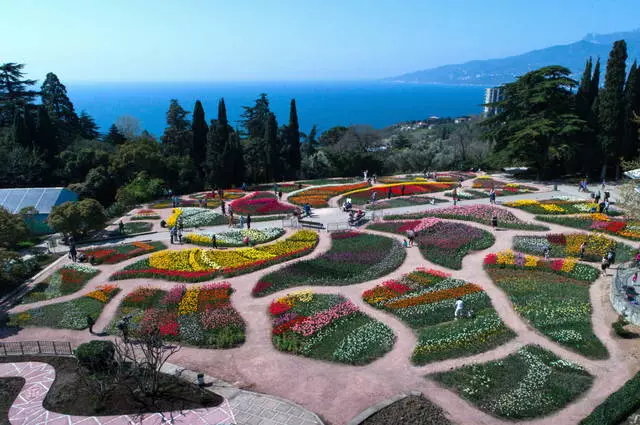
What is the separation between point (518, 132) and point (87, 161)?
5051 cm

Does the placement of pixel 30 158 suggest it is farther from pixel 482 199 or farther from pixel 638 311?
pixel 638 311

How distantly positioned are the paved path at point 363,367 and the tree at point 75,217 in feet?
40.2

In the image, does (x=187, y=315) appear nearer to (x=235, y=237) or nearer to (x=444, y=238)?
(x=235, y=237)

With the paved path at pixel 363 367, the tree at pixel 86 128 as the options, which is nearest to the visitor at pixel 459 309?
the paved path at pixel 363 367

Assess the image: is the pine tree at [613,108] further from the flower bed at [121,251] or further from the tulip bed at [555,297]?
the flower bed at [121,251]

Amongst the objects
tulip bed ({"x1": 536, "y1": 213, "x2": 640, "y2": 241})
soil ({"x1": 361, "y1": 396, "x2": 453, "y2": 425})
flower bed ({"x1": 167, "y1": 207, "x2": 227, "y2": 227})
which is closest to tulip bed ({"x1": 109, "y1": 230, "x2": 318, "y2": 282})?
flower bed ({"x1": 167, "y1": 207, "x2": 227, "y2": 227})

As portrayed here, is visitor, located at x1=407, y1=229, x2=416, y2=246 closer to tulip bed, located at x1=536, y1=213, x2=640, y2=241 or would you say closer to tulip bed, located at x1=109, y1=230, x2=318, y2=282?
tulip bed, located at x1=109, y1=230, x2=318, y2=282

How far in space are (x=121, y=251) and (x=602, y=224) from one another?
1422 inches

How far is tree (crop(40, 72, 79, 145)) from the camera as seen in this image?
241 ft

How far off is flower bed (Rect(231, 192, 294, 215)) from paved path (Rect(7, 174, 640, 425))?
18.0 meters

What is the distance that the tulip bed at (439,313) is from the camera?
19641 mm

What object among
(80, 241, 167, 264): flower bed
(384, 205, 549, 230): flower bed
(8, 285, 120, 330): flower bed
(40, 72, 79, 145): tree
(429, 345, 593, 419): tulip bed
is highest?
(40, 72, 79, 145): tree

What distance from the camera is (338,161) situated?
66.1m

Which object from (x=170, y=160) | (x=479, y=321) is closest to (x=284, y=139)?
(x=170, y=160)
